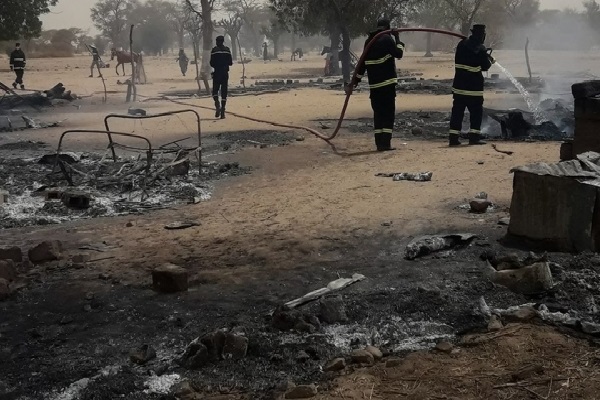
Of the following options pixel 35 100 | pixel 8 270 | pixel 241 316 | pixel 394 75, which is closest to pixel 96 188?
pixel 8 270

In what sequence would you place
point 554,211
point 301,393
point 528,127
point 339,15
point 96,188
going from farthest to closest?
point 339,15 → point 528,127 → point 96,188 → point 554,211 → point 301,393

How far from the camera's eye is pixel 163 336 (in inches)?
168

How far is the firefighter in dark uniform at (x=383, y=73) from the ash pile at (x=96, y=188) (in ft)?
8.03

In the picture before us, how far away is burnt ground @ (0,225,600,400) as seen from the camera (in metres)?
3.75

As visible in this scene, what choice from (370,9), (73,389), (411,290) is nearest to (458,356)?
(411,290)

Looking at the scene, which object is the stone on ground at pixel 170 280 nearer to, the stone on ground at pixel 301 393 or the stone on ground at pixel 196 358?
the stone on ground at pixel 196 358

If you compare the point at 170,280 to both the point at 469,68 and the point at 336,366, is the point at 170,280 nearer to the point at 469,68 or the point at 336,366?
the point at 336,366

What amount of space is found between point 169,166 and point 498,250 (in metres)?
4.40

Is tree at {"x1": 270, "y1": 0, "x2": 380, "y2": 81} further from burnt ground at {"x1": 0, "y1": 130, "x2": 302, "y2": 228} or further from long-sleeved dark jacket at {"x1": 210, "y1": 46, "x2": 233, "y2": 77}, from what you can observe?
burnt ground at {"x1": 0, "y1": 130, "x2": 302, "y2": 228}

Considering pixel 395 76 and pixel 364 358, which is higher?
pixel 395 76

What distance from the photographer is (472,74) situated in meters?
10.5

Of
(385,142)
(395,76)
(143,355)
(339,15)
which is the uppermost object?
(339,15)

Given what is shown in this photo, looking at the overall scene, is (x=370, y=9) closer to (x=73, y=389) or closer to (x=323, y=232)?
(x=323, y=232)

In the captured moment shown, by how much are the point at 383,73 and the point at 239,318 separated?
22.0 ft
